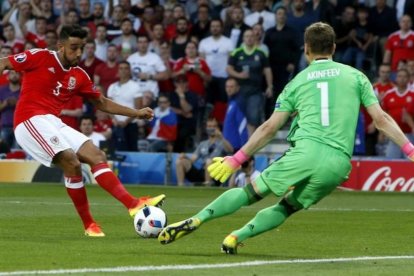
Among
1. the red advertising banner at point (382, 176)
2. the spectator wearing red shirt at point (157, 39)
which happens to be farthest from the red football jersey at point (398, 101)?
the spectator wearing red shirt at point (157, 39)

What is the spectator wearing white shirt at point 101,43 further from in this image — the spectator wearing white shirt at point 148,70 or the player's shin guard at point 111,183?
the player's shin guard at point 111,183

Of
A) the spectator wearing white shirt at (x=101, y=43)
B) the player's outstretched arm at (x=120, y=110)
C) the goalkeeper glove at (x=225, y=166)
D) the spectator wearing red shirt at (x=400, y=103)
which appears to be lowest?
the spectator wearing red shirt at (x=400, y=103)

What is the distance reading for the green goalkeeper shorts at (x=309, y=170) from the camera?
9.95 metres

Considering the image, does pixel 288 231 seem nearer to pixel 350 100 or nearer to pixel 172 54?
pixel 350 100

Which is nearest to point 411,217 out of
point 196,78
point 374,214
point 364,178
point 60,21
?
point 374,214

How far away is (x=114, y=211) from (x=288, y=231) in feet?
12.8

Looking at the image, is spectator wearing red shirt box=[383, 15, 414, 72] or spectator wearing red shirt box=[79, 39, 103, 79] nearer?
spectator wearing red shirt box=[383, 15, 414, 72]

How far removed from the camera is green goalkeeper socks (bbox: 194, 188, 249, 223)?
33.3 feet

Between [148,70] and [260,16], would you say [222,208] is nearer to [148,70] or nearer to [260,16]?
[148,70]

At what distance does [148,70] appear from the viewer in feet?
85.3

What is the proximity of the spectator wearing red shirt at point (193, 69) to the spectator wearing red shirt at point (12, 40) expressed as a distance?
13.3 feet

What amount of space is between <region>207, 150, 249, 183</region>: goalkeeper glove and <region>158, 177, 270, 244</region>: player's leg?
271 mm

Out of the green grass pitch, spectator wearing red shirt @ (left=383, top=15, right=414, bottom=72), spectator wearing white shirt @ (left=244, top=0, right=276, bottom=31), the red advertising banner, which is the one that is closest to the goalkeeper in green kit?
the green grass pitch

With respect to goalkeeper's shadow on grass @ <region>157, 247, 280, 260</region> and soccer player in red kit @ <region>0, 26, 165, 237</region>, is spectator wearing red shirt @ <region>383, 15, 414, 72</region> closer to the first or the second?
soccer player in red kit @ <region>0, 26, 165, 237</region>
